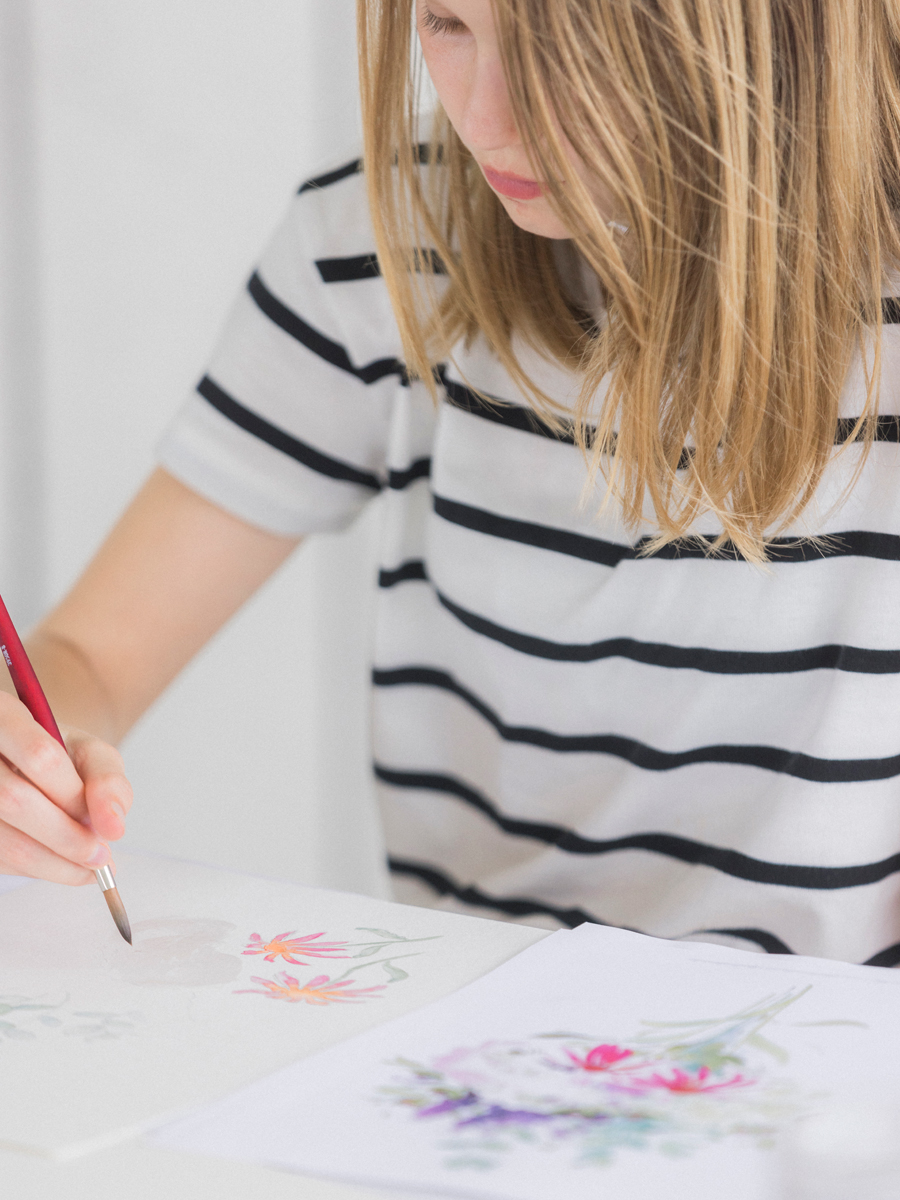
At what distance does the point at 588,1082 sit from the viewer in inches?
13.8

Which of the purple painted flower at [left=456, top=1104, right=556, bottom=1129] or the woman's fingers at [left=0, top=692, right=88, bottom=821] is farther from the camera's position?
the woman's fingers at [left=0, top=692, right=88, bottom=821]

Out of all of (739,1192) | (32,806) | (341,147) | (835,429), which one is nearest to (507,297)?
(835,429)

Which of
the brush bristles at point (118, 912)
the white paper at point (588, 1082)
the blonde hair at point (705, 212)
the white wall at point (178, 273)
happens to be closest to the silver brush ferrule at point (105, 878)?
the brush bristles at point (118, 912)

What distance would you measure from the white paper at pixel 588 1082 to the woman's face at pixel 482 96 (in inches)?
11.4

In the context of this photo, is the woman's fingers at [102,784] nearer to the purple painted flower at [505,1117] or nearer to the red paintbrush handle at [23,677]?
the red paintbrush handle at [23,677]

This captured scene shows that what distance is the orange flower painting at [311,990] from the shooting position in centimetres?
40

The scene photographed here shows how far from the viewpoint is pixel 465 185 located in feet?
2.03

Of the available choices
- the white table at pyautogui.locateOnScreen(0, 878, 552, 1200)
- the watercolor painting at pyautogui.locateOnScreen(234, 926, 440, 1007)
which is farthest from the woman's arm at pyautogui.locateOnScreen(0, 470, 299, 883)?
the white table at pyautogui.locateOnScreen(0, 878, 552, 1200)

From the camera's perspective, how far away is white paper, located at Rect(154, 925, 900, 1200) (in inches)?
12.1

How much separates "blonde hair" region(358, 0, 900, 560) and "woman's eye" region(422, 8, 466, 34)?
0.04 m

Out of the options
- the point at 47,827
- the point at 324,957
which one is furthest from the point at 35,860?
the point at 324,957

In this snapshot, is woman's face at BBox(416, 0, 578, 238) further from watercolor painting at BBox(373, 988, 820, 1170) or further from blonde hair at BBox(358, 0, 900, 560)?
watercolor painting at BBox(373, 988, 820, 1170)

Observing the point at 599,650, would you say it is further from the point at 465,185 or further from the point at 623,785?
the point at 465,185

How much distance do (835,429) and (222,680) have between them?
0.86 m
